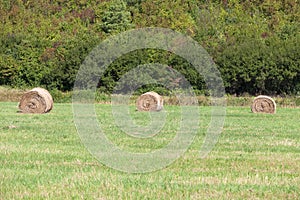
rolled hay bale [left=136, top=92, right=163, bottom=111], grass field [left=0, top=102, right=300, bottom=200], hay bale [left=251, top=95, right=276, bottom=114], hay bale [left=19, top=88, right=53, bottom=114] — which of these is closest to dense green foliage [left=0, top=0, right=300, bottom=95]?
hay bale [left=251, top=95, right=276, bottom=114]

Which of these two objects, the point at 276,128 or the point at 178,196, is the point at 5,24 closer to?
the point at 276,128

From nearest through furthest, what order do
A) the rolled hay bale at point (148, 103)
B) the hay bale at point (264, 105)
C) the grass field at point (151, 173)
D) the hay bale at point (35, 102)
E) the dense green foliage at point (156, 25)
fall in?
the grass field at point (151, 173), the hay bale at point (35, 102), the rolled hay bale at point (148, 103), the hay bale at point (264, 105), the dense green foliage at point (156, 25)

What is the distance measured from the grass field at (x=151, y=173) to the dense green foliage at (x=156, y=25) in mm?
45665

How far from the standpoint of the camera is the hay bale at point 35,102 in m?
32.9

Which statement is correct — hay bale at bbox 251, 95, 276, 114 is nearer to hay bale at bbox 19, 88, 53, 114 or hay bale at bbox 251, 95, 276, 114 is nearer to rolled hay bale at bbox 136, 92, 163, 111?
rolled hay bale at bbox 136, 92, 163, 111

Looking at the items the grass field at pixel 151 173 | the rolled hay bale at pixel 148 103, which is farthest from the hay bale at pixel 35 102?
the grass field at pixel 151 173

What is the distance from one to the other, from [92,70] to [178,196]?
174 ft

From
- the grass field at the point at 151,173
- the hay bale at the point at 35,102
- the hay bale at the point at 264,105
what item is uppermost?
the hay bale at the point at 264,105

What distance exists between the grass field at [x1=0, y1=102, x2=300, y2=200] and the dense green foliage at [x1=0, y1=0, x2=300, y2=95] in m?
45.7

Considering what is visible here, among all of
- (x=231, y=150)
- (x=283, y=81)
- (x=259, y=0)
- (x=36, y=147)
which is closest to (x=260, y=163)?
(x=231, y=150)

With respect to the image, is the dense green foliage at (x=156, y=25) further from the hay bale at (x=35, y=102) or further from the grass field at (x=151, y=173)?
the grass field at (x=151, y=173)

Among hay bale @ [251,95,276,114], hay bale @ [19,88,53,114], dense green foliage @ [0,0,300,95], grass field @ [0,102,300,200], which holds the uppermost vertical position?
dense green foliage @ [0,0,300,95]

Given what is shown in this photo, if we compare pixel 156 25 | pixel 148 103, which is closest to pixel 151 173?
pixel 148 103

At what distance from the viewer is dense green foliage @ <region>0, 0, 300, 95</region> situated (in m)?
68.3
